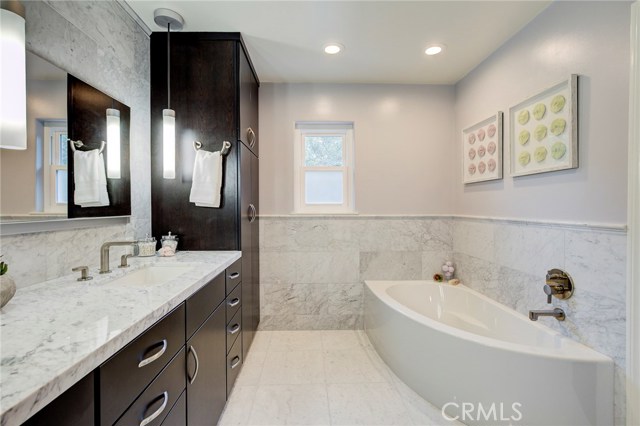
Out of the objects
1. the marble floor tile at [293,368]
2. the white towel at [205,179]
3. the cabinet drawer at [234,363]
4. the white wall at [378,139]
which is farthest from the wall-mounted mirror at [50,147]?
the marble floor tile at [293,368]

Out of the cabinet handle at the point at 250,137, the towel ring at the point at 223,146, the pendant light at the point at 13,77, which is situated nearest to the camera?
the pendant light at the point at 13,77

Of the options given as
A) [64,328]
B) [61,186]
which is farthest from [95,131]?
[64,328]

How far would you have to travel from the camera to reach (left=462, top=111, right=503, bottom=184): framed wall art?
2014mm

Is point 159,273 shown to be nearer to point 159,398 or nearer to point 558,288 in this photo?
point 159,398

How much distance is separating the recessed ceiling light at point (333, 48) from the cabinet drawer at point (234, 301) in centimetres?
192

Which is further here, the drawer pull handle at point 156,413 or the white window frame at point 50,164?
the white window frame at point 50,164

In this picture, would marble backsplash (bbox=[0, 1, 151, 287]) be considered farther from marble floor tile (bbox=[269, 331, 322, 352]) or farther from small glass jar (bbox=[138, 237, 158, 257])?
marble floor tile (bbox=[269, 331, 322, 352])

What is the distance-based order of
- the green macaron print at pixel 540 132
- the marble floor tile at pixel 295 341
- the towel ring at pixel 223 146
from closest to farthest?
the green macaron print at pixel 540 132, the towel ring at pixel 223 146, the marble floor tile at pixel 295 341

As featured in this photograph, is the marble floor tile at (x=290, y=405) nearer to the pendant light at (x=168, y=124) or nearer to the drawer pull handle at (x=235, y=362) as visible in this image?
the drawer pull handle at (x=235, y=362)

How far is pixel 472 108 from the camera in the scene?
7.77 feet

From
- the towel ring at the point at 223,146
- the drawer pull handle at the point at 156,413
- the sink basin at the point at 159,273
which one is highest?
the towel ring at the point at 223,146

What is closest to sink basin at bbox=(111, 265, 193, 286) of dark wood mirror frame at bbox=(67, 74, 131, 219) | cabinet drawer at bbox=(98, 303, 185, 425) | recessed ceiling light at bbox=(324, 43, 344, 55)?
dark wood mirror frame at bbox=(67, 74, 131, 219)

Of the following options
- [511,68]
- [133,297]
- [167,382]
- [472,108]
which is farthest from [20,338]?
[472,108]

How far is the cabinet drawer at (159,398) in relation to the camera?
0.76m
